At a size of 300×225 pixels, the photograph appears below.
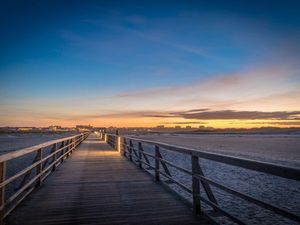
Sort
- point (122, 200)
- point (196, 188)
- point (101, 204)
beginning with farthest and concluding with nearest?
point (122, 200), point (101, 204), point (196, 188)

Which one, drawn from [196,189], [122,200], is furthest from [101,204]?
[196,189]

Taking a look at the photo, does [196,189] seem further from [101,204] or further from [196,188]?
[101,204]

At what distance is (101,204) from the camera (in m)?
5.99

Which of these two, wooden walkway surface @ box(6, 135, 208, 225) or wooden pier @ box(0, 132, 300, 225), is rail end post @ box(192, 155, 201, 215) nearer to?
wooden pier @ box(0, 132, 300, 225)

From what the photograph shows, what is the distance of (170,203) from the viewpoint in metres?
5.99

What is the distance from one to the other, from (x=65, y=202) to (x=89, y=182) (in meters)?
2.34

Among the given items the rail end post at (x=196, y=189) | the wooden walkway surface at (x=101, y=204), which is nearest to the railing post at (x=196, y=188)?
the rail end post at (x=196, y=189)

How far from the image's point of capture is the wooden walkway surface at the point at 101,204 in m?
4.98

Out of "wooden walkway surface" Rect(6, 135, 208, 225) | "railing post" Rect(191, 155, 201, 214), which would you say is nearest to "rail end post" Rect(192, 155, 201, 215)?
"railing post" Rect(191, 155, 201, 214)

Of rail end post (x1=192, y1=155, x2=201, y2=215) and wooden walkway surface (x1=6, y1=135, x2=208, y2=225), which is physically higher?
rail end post (x1=192, y1=155, x2=201, y2=215)

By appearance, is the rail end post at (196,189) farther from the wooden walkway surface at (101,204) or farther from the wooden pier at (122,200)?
the wooden walkway surface at (101,204)

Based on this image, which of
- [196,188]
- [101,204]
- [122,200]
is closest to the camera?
[196,188]

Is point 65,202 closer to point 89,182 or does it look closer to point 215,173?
point 89,182

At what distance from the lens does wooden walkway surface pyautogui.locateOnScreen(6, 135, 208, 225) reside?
498cm
